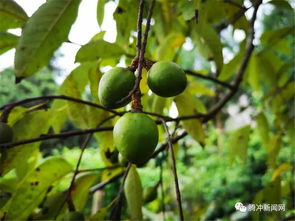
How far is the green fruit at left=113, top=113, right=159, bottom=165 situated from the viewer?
51 centimetres

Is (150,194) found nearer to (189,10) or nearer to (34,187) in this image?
(34,187)

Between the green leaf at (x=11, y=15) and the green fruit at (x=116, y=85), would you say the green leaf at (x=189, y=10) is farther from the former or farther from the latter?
the green leaf at (x=11, y=15)

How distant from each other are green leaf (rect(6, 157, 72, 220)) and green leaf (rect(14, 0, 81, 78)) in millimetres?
491

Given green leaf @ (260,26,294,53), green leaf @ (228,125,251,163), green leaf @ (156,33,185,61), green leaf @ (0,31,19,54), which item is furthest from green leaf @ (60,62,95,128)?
green leaf @ (260,26,294,53)

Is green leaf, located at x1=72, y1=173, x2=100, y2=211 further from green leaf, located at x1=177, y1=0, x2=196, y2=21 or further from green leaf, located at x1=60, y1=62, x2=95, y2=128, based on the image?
green leaf, located at x1=177, y1=0, x2=196, y2=21

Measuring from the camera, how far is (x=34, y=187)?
3.29 feet

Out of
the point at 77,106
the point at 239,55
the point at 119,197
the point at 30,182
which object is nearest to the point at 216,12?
the point at 239,55

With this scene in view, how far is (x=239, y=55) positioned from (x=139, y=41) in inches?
38.7

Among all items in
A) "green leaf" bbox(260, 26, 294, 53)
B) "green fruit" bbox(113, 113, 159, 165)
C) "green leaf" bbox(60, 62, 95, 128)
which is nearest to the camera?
"green fruit" bbox(113, 113, 159, 165)

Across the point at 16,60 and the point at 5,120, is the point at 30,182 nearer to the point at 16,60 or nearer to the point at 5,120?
the point at 5,120

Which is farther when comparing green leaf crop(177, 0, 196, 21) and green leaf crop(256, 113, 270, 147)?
green leaf crop(256, 113, 270, 147)

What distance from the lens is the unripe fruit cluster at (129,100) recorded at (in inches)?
20.2

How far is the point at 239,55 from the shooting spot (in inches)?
56.6

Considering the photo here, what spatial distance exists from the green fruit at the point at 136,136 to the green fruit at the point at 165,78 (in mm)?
72
